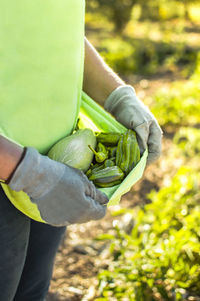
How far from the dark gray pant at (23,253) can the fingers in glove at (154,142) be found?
450 mm

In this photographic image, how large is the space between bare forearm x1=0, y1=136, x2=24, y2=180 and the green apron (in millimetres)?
120

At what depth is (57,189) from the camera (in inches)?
43.7

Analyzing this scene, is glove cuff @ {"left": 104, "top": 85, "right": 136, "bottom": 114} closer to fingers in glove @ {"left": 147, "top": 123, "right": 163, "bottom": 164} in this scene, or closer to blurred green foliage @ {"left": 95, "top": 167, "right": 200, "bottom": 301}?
fingers in glove @ {"left": 147, "top": 123, "right": 163, "bottom": 164}

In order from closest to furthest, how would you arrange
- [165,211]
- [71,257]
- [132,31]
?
[165,211]
[71,257]
[132,31]

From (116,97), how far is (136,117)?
0.44 feet

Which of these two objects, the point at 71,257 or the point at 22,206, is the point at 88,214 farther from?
the point at 71,257

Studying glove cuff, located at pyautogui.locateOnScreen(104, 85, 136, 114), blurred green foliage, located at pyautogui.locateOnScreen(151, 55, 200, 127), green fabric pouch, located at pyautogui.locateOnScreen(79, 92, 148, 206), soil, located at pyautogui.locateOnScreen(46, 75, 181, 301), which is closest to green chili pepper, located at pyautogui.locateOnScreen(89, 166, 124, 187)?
green fabric pouch, located at pyautogui.locateOnScreen(79, 92, 148, 206)

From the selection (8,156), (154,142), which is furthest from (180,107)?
(8,156)

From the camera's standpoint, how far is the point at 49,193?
43.6 inches

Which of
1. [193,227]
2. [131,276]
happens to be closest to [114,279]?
[131,276]

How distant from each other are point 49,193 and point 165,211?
127 cm

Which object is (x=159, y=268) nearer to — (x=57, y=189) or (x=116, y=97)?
(x=116, y=97)

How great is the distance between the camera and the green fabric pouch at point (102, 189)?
118cm

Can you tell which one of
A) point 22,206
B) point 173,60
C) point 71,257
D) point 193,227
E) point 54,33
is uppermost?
point 54,33
